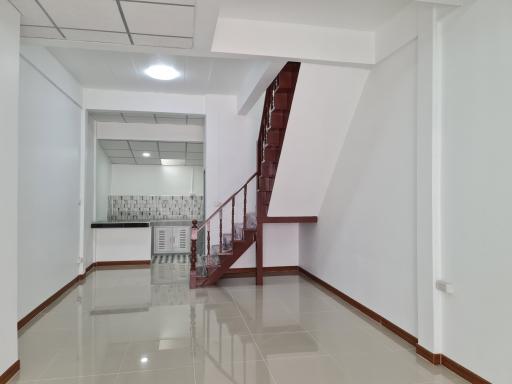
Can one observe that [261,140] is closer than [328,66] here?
No

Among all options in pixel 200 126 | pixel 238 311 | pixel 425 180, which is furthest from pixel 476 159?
pixel 200 126

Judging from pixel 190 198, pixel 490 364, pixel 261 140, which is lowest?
pixel 490 364

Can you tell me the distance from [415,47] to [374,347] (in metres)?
2.81

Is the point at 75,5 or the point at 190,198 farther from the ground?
the point at 75,5

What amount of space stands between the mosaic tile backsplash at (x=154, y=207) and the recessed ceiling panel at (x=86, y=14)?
6835 mm

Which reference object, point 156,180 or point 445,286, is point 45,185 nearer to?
point 445,286

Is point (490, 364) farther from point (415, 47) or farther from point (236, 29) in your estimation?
point (236, 29)

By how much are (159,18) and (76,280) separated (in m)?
4.61

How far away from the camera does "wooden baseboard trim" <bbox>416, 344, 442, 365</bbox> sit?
113 inches

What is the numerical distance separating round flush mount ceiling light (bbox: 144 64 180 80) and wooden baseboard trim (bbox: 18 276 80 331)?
3415 mm

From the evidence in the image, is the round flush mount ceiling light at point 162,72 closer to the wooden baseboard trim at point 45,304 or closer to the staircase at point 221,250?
the staircase at point 221,250

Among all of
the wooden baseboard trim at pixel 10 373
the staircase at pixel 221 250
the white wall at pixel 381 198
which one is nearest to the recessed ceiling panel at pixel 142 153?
the staircase at pixel 221 250

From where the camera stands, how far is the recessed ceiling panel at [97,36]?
309 cm

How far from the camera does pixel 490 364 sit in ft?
7.93
